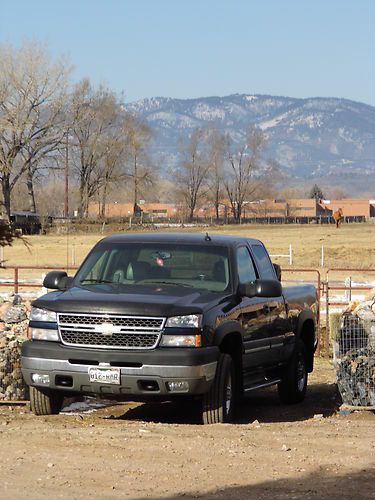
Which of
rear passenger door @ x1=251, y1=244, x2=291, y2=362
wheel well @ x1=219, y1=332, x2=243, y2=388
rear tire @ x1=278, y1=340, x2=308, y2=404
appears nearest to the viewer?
wheel well @ x1=219, y1=332, x2=243, y2=388

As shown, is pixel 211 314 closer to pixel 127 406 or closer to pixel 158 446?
pixel 158 446

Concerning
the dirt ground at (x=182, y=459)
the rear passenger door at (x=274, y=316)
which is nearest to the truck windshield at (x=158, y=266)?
the rear passenger door at (x=274, y=316)

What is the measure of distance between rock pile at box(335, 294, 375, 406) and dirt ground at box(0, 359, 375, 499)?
47 cm

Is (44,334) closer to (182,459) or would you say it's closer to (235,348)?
(235,348)

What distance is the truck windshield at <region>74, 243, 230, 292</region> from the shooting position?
11.8 metres

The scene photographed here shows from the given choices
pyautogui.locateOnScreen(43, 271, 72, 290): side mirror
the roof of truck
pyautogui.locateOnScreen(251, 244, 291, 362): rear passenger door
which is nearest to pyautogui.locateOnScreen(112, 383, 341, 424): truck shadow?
pyautogui.locateOnScreen(251, 244, 291, 362): rear passenger door

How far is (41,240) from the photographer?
67000 millimetres

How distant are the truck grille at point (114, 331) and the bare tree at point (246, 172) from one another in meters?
118

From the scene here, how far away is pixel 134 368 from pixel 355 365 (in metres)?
2.98

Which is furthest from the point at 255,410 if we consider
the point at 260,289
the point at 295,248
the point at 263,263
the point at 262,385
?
the point at 295,248

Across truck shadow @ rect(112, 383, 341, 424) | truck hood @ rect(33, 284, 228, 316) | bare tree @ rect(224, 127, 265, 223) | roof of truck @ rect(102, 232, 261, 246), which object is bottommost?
truck shadow @ rect(112, 383, 341, 424)

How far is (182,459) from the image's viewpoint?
8773 mm

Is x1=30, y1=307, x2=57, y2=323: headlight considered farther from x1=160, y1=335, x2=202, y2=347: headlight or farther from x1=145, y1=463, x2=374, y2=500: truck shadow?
x1=145, y1=463, x2=374, y2=500: truck shadow

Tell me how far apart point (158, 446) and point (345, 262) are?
137 feet
